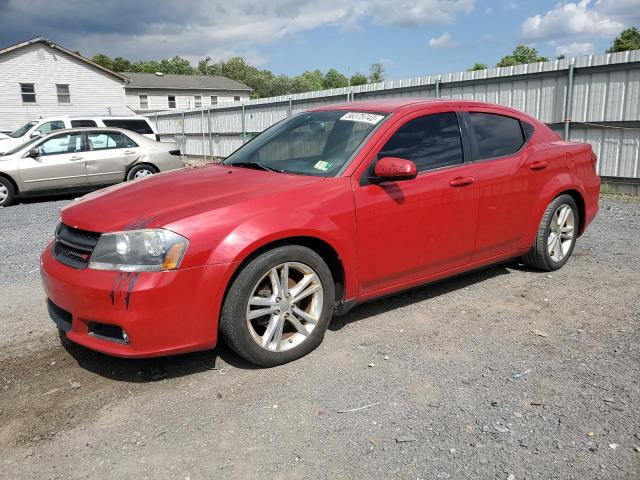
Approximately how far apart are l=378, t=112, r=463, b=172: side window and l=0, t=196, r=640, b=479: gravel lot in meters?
1.22

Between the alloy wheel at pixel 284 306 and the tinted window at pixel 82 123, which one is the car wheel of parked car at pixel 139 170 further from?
the alloy wheel at pixel 284 306

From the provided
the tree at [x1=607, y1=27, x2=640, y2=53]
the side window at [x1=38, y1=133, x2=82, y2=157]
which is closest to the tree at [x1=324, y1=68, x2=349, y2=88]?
the tree at [x1=607, y1=27, x2=640, y2=53]

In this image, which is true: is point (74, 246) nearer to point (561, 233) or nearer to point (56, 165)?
point (561, 233)

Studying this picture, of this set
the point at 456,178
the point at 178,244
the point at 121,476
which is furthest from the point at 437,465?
the point at 456,178

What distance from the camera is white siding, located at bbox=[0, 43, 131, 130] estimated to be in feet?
107

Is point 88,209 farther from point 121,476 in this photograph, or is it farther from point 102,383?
point 121,476

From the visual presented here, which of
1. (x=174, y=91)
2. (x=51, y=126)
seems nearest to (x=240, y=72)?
(x=174, y=91)

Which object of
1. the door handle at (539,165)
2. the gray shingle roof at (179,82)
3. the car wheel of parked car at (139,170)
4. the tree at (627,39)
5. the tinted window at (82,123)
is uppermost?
the tree at (627,39)

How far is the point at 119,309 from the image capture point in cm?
291

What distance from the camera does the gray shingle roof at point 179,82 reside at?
47.3 metres

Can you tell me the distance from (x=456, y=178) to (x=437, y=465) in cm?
233

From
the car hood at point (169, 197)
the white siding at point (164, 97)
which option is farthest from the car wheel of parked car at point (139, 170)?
the white siding at point (164, 97)

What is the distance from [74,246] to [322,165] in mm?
1716

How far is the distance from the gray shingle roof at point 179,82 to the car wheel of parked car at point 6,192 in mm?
38110
